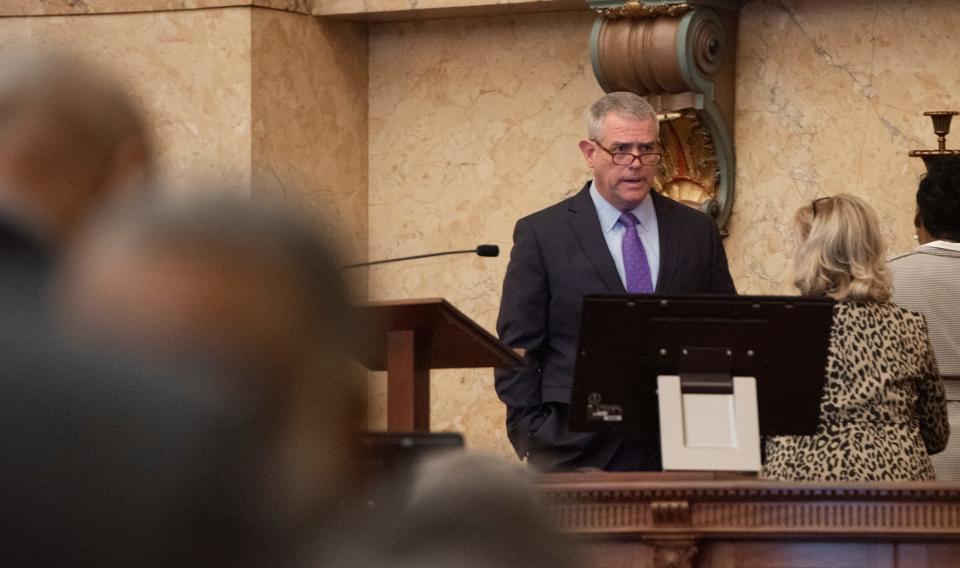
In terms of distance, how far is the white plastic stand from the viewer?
12.2 ft

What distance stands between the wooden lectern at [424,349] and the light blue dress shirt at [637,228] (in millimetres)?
889

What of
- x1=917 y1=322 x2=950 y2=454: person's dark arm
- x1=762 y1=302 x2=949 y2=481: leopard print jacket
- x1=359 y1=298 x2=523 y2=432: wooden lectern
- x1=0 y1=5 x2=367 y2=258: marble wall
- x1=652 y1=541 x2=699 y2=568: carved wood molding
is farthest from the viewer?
x1=0 y1=5 x2=367 y2=258: marble wall

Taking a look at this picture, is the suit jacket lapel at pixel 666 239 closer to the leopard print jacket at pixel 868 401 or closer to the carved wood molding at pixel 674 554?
the leopard print jacket at pixel 868 401

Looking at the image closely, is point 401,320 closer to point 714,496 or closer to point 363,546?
point 714,496

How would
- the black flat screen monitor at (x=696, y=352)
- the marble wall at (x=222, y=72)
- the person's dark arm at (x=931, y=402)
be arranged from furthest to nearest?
the marble wall at (x=222, y=72)
the person's dark arm at (x=931, y=402)
the black flat screen monitor at (x=696, y=352)

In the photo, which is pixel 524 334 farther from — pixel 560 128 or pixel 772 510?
pixel 560 128

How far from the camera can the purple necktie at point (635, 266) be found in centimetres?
453

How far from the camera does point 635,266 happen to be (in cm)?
454

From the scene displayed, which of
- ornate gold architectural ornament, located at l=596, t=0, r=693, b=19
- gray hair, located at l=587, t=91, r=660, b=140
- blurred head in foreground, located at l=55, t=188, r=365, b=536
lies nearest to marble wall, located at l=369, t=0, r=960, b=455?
ornate gold architectural ornament, located at l=596, t=0, r=693, b=19

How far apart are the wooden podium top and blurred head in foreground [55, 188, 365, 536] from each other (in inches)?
102

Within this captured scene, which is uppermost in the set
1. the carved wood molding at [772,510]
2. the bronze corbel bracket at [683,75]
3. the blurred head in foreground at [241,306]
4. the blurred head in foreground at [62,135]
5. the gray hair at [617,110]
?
the bronze corbel bracket at [683,75]

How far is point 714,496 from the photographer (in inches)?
149

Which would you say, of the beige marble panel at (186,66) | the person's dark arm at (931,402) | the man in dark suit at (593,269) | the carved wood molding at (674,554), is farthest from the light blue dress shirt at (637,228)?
the beige marble panel at (186,66)

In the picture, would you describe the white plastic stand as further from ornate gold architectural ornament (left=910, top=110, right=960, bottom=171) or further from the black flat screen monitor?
ornate gold architectural ornament (left=910, top=110, right=960, bottom=171)
